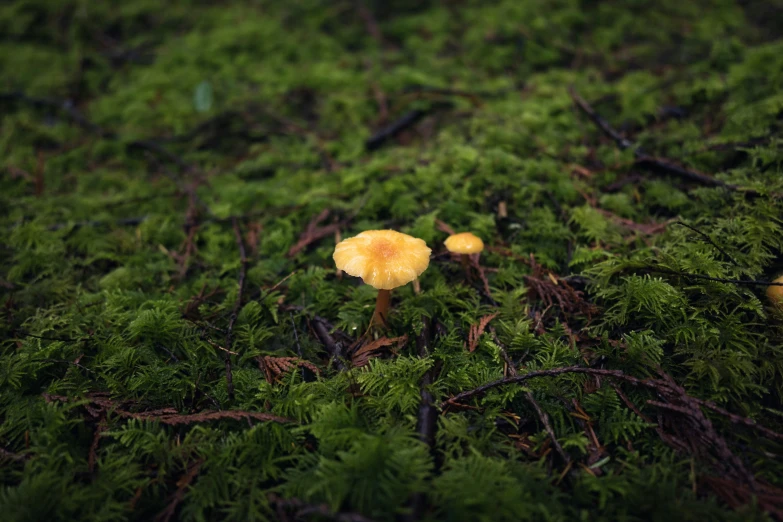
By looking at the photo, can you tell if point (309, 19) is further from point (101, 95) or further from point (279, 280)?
point (279, 280)

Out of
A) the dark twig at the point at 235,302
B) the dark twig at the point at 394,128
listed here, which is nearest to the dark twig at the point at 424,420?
→ the dark twig at the point at 235,302

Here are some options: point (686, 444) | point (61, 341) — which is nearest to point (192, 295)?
point (61, 341)

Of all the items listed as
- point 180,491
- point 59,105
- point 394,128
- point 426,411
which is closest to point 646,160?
point 394,128

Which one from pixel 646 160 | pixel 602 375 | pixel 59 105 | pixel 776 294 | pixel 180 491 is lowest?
pixel 180 491

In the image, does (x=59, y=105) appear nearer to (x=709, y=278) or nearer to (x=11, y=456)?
(x=11, y=456)

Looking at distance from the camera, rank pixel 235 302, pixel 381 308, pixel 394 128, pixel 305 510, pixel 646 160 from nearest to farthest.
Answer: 1. pixel 305 510
2. pixel 381 308
3. pixel 235 302
4. pixel 646 160
5. pixel 394 128

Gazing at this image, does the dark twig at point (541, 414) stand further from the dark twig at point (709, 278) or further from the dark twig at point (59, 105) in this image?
the dark twig at point (59, 105)

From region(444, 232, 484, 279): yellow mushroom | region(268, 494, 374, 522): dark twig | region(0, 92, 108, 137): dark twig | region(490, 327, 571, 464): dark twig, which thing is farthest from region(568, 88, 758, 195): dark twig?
region(0, 92, 108, 137): dark twig
